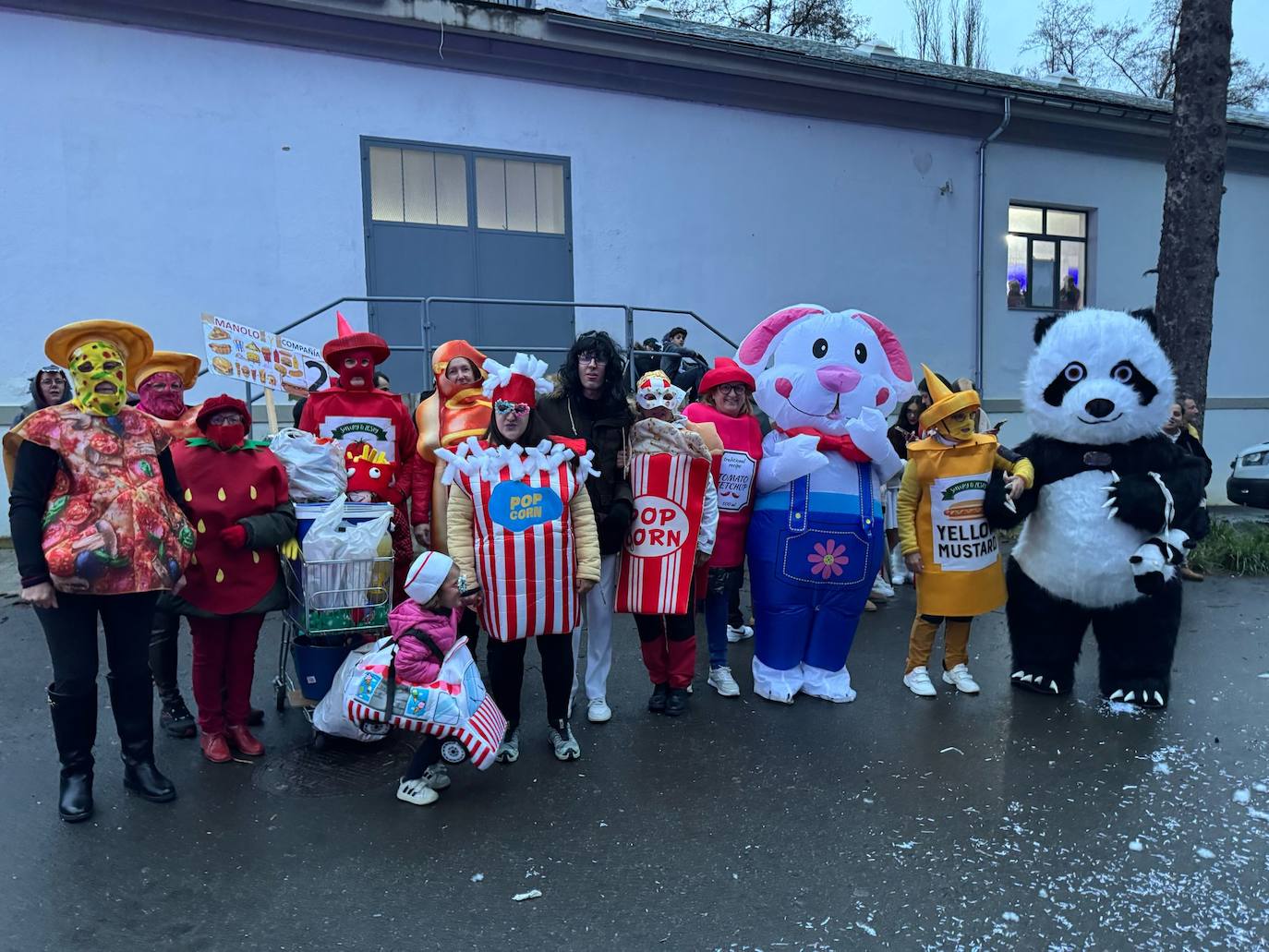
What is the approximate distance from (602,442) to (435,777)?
1.62 m

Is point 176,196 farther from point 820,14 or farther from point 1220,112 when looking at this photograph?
point 820,14

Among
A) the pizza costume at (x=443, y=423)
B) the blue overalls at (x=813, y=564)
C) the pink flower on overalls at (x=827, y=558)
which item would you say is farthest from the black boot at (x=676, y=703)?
the pizza costume at (x=443, y=423)

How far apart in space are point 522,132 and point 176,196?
3.61 metres

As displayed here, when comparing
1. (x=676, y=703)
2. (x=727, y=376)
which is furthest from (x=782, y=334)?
(x=676, y=703)

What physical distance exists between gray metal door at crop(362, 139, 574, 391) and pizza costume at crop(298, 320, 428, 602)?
4.60m

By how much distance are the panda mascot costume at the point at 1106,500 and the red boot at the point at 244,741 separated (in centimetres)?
371

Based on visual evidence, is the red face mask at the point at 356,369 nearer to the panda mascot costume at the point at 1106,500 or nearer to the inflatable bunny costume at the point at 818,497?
the inflatable bunny costume at the point at 818,497

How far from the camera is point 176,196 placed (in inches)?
338

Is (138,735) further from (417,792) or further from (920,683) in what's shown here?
(920,683)

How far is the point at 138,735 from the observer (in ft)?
11.7

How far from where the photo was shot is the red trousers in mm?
3797

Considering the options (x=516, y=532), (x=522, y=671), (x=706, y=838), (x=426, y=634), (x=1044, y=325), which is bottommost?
(x=706, y=838)

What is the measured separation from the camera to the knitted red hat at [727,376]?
4.57 meters

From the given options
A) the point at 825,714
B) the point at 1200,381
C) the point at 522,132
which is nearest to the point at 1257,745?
the point at 825,714
